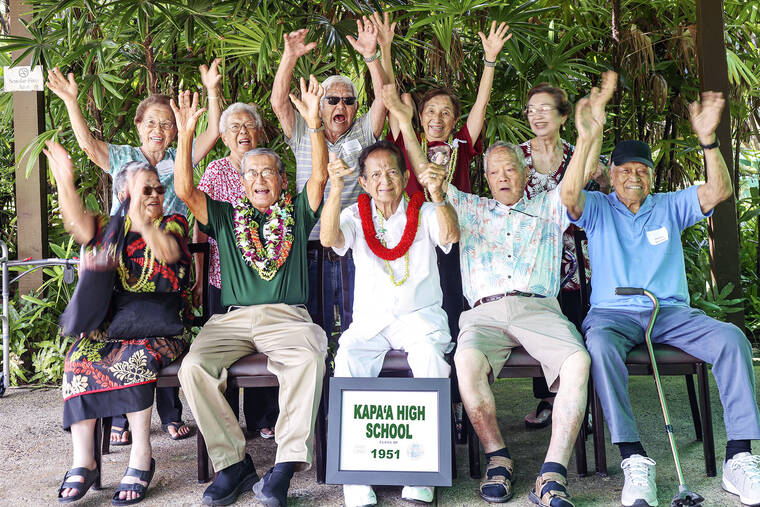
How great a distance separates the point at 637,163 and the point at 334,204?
134 centimetres

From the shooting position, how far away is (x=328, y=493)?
8.92ft

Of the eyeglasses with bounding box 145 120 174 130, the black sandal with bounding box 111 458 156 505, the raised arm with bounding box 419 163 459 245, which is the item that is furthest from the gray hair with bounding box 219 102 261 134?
the black sandal with bounding box 111 458 156 505

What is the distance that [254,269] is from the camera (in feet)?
9.89

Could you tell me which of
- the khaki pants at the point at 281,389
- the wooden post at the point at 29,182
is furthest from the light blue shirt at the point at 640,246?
the wooden post at the point at 29,182

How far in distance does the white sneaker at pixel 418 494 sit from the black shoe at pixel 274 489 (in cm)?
43

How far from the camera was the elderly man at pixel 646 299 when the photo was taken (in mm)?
2584

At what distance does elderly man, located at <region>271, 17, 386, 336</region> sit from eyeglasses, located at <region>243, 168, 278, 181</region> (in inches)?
15.7

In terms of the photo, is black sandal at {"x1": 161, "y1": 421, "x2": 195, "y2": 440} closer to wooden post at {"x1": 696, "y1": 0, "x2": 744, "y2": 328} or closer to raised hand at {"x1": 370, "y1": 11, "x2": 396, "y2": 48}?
raised hand at {"x1": 370, "y1": 11, "x2": 396, "y2": 48}

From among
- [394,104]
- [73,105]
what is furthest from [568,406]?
[73,105]

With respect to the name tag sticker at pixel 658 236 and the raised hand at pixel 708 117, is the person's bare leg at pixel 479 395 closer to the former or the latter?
the name tag sticker at pixel 658 236

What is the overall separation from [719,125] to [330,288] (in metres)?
2.36

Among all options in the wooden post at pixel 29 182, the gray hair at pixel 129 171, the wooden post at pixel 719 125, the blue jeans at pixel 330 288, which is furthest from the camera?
the wooden post at pixel 29 182

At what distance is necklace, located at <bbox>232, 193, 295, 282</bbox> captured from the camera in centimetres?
300

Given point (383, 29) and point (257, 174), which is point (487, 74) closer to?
point (383, 29)
